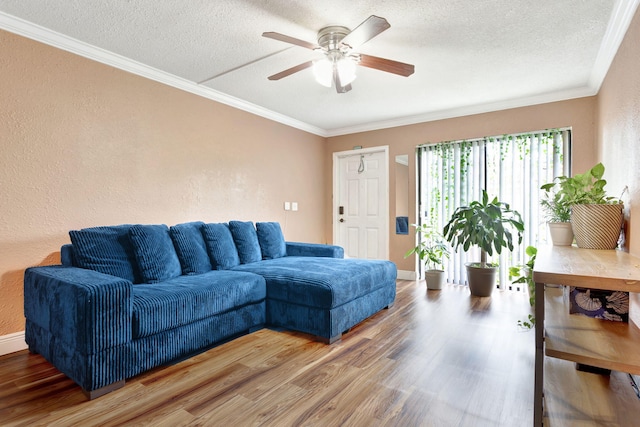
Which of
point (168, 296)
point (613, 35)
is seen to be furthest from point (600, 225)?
point (168, 296)

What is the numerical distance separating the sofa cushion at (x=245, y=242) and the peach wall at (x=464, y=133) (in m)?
2.26

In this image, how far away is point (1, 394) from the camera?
1838 mm

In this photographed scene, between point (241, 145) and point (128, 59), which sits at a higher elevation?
point (128, 59)

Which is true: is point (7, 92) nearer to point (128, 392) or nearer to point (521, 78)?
point (128, 392)

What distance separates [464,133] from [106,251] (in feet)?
14.4

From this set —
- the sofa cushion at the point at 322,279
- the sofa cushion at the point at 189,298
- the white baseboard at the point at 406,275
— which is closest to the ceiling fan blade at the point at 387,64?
the sofa cushion at the point at 322,279

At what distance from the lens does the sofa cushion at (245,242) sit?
355cm

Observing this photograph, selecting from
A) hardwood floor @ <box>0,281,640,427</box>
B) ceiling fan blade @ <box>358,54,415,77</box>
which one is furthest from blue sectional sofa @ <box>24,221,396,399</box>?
ceiling fan blade @ <box>358,54,415,77</box>

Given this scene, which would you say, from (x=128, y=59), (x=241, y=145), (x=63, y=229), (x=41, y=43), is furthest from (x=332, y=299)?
Result: (x=41, y=43)

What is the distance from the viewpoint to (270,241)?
3.90 metres

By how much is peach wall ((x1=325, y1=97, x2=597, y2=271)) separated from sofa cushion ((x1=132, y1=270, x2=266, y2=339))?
2987mm

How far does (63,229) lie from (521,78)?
4.59m

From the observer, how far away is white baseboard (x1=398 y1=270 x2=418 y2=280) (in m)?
4.93

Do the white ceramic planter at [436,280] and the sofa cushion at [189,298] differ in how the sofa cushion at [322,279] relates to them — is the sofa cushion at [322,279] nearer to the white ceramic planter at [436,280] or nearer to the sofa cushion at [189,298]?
the sofa cushion at [189,298]
